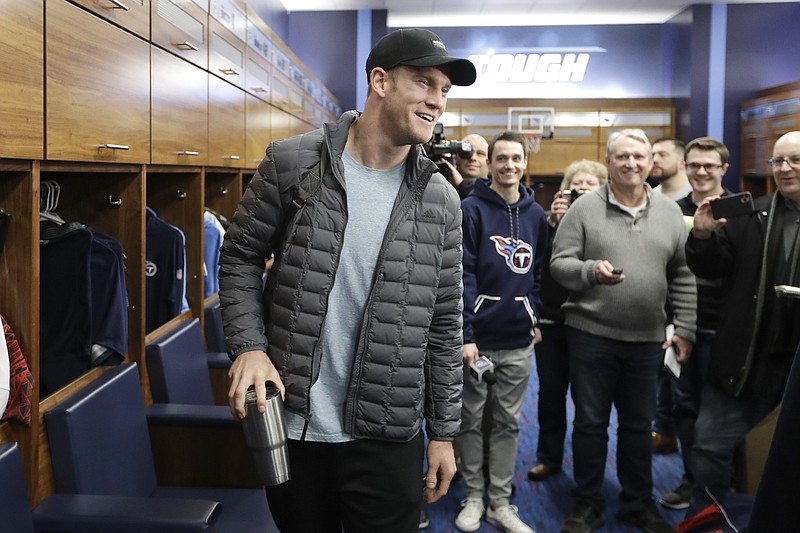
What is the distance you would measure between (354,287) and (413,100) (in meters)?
0.36

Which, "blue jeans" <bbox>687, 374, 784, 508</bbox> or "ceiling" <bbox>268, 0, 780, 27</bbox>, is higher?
"ceiling" <bbox>268, 0, 780, 27</bbox>

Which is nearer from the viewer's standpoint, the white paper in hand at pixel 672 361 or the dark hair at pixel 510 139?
the white paper in hand at pixel 672 361

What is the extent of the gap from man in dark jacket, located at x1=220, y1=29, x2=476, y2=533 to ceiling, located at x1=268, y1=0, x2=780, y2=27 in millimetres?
7687

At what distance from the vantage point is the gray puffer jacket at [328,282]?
1.42 m

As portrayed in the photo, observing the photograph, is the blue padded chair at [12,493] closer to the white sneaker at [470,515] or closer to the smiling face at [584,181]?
the white sneaker at [470,515]

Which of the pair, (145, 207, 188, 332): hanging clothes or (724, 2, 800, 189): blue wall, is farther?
(724, 2, 800, 189): blue wall

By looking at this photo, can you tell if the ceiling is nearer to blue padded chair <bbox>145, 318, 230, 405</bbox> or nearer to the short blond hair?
the short blond hair

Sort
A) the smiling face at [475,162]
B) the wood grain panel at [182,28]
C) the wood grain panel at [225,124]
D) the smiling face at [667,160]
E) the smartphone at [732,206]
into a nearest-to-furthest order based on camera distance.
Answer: the wood grain panel at [182,28] → the smartphone at [732,206] → the wood grain panel at [225,124] → the smiling face at [475,162] → the smiling face at [667,160]

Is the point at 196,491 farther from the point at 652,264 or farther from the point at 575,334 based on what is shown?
the point at 652,264

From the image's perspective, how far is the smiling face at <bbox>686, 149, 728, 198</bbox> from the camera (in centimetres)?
324

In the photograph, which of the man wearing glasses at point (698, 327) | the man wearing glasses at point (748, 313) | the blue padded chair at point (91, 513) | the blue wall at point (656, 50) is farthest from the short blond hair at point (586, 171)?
the blue wall at point (656, 50)

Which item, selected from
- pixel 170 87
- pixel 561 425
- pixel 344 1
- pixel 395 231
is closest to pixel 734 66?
pixel 344 1

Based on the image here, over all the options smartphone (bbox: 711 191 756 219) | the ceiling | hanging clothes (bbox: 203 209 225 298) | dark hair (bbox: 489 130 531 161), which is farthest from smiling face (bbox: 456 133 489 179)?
the ceiling

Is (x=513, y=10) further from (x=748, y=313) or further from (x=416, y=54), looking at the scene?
(x=416, y=54)
